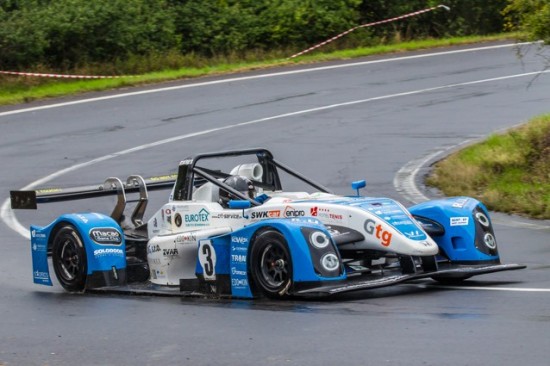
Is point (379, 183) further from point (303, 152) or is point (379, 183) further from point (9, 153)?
point (9, 153)

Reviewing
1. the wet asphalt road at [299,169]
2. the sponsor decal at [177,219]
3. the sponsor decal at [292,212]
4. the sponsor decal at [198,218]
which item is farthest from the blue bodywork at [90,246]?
the sponsor decal at [292,212]

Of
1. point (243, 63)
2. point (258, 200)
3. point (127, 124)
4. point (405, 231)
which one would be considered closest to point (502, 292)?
point (405, 231)

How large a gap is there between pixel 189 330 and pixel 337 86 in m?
19.3

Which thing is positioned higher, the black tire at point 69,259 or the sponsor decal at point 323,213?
the sponsor decal at point 323,213

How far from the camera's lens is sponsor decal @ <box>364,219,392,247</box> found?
414 inches

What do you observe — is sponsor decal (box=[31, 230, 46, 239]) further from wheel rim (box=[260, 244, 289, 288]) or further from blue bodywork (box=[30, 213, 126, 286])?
wheel rim (box=[260, 244, 289, 288])

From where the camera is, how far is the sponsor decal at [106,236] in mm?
12359

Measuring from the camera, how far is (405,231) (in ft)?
Answer: 34.8

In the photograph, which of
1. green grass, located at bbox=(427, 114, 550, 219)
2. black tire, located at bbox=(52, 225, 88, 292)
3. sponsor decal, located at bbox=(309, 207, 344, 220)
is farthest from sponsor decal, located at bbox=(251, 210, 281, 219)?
green grass, located at bbox=(427, 114, 550, 219)


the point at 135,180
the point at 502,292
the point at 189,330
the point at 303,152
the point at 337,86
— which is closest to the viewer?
the point at 189,330

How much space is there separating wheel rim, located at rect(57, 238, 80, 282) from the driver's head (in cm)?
173

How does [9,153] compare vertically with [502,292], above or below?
above

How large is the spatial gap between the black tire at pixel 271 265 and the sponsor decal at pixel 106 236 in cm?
231

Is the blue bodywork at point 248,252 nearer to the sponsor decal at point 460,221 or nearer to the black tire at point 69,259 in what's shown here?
the sponsor decal at point 460,221
